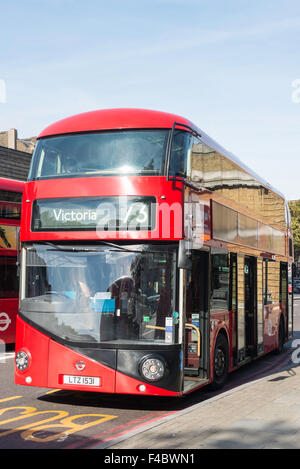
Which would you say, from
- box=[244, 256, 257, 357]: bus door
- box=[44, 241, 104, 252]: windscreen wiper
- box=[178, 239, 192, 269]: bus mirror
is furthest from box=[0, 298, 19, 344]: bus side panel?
box=[178, 239, 192, 269]: bus mirror

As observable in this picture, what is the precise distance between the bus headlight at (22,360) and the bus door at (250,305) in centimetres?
502

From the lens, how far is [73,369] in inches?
310

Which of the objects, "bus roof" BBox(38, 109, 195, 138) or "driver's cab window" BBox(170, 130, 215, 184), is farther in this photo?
"bus roof" BBox(38, 109, 195, 138)

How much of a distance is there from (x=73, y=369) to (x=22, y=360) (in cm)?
78

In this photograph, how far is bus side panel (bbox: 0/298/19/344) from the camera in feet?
45.0

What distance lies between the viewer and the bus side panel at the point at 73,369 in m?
7.77

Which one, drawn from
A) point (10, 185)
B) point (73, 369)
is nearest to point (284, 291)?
point (10, 185)

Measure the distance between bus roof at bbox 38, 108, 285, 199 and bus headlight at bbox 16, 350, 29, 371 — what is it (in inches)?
123

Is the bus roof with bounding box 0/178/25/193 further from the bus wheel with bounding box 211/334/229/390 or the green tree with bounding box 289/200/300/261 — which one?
the green tree with bounding box 289/200/300/261

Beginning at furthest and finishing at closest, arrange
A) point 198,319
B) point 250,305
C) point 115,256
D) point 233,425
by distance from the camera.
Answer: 1. point 250,305
2. point 198,319
3. point 115,256
4. point 233,425

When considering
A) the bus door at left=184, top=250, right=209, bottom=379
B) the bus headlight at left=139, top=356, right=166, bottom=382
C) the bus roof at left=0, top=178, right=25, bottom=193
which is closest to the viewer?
the bus headlight at left=139, top=356, right=166, bottom=382

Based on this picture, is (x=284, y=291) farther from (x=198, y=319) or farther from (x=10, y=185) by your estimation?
(x=10, y=185)

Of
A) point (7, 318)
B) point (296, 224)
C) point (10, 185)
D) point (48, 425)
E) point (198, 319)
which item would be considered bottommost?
point (48, 425)
